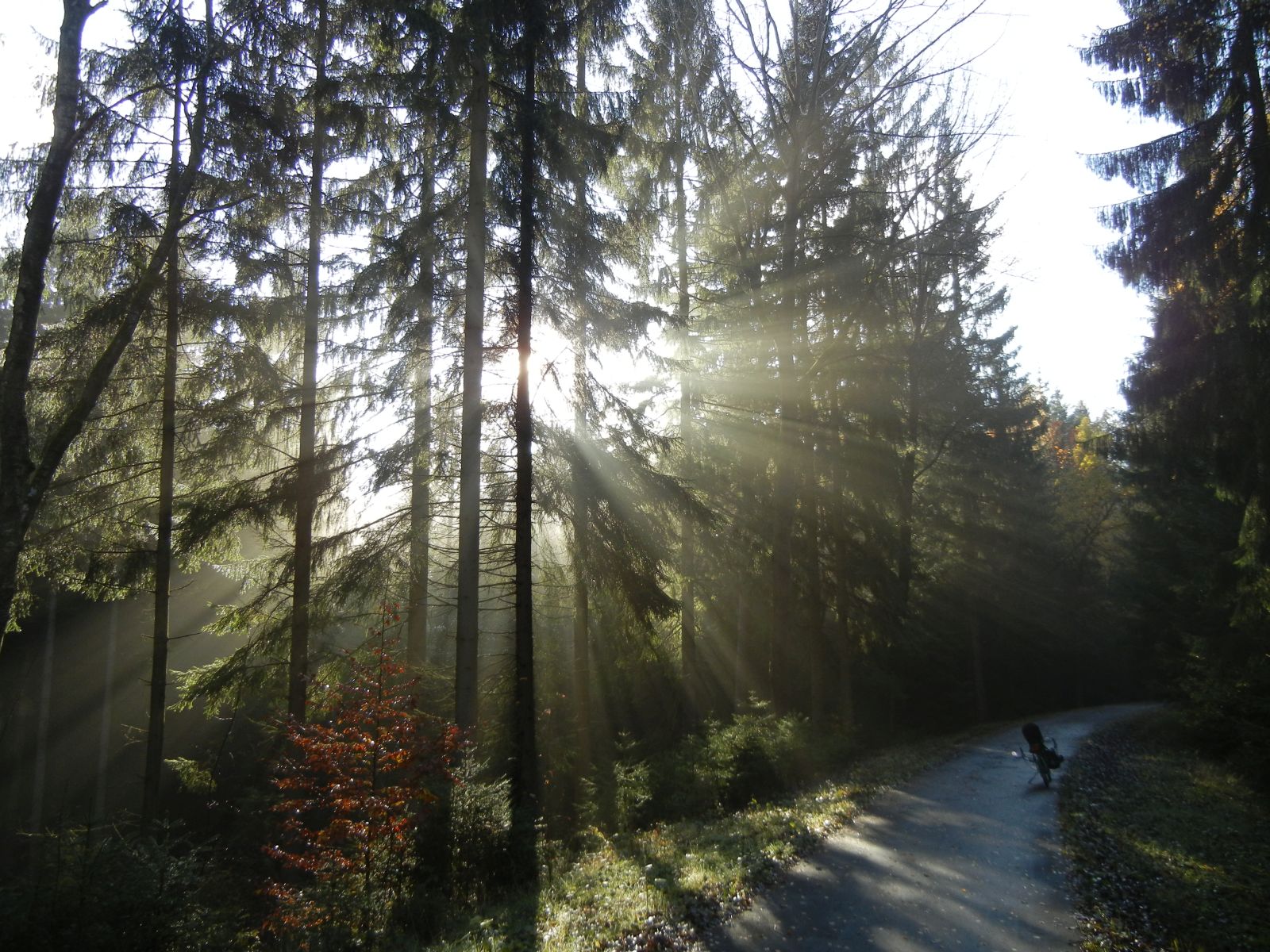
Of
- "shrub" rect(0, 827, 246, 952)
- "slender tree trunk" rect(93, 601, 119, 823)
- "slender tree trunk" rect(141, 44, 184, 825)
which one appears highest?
"slender tree trunk" rect(141, 44, 184, 825)

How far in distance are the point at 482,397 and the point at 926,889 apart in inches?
317

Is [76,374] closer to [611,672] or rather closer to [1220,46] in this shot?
[611,672]

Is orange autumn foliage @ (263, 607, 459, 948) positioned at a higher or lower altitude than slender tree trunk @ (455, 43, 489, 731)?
lower

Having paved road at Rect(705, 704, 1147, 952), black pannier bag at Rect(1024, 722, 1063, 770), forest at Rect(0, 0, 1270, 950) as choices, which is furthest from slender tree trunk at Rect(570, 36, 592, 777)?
black pannier bag at Rect(1024, 722, 1063, 770)

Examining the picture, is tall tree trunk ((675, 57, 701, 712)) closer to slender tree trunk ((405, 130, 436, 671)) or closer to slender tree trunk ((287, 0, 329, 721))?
slender tree trunk ((405, 130, 436, 671))

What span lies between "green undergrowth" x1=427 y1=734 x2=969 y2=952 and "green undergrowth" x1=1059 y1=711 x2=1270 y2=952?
2800 mm

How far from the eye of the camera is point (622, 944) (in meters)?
5.71

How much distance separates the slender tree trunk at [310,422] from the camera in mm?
11242

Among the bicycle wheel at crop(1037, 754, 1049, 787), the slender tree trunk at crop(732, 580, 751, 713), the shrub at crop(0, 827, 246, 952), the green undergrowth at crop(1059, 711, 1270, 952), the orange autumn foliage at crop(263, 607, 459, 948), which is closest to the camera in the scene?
the shrub at crop(0, 827, 246, 952)

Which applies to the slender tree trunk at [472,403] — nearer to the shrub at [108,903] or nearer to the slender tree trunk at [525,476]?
the slender tree trunk at [525,476]

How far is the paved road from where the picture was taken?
583 centimetres

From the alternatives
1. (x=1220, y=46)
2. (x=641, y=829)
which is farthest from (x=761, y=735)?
(x=1220, y=46)

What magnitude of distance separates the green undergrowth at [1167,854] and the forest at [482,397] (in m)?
2.49

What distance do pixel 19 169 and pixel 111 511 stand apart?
5176 mm
